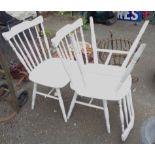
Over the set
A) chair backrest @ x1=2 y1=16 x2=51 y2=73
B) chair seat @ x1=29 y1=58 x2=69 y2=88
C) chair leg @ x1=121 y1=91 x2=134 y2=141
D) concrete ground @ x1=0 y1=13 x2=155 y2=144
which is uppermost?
chair backrest @ x1=2 y1=16 x2=51 y2=73

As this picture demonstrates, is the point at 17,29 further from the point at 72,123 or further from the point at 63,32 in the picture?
the point at 72,123

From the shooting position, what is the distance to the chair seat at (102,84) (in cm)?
173

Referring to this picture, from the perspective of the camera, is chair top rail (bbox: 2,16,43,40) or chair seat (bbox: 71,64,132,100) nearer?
chair seat (bbox: 71,64,132,100)

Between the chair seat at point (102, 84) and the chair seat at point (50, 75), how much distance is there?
124mm

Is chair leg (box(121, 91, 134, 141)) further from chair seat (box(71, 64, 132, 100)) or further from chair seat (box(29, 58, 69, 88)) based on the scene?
chair seat (box(29, 58, 69, 88))

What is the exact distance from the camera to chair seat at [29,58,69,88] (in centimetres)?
190

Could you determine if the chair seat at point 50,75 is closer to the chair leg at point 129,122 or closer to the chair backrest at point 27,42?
the chair backrest at point 27,42

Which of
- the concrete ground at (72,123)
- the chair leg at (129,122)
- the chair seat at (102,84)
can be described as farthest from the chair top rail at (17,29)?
the chair leg at (129,122)

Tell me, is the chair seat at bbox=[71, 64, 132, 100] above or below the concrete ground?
above

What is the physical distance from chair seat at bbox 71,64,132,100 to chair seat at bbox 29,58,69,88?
124 mm

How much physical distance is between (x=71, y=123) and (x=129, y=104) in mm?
510

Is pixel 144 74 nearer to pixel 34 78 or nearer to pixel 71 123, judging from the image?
pixel 71 123

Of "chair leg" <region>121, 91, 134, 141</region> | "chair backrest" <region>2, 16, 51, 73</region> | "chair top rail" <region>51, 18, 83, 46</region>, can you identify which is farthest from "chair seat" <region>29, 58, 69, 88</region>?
"chair leg" <region>121, 91, 134, 141</region>

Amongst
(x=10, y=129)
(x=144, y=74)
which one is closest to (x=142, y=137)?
(x=10, y=129)
